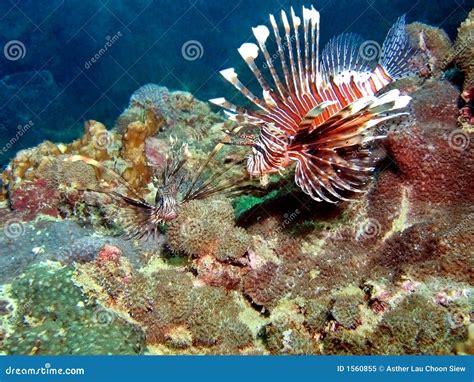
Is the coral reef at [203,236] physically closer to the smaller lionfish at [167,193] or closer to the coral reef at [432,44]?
the smaller lionfish at [167,193]

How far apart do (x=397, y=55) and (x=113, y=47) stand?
75.2ft

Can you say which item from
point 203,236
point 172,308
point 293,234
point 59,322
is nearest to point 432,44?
point 293,234

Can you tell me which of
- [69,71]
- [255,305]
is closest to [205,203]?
[255,305]

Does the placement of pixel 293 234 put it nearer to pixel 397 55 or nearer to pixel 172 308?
pixel 172 308

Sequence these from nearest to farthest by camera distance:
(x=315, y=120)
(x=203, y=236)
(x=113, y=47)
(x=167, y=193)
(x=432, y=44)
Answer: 1. (x=315, y=120)
2. (x=203, y=236)
3. (x=167, y=193)
4. (x=432, y=44)
5. (x=113, y=47)

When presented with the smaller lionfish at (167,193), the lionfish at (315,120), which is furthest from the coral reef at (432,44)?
the smaller lionfish at (167,193)

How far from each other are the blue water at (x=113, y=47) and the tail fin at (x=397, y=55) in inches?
553

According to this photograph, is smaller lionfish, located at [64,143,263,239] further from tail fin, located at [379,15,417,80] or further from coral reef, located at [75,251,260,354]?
tail fin, located at [379,15,417,80]

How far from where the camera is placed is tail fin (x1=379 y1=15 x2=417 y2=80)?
370 centimetres

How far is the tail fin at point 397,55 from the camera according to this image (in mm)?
3699

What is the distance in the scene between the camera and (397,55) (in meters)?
3.78

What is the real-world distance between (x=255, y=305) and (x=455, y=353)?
5.81 feet

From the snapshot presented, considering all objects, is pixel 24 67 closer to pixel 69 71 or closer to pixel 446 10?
pixel 69 71

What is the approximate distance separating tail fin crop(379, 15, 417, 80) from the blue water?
553 inches
